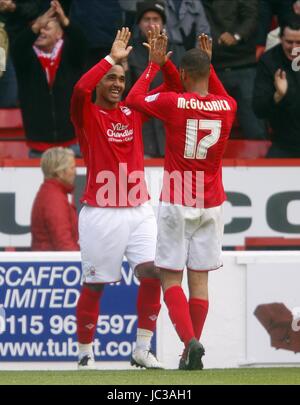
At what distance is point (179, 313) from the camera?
840 cm

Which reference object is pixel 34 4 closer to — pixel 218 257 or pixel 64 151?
pixel 64 151

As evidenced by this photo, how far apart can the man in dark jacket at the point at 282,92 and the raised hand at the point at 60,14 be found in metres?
1.81

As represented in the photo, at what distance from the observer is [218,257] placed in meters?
8.63

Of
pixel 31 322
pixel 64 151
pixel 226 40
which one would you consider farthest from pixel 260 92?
pixel 31 322

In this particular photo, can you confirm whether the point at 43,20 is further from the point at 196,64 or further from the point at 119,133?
the point at 196,64

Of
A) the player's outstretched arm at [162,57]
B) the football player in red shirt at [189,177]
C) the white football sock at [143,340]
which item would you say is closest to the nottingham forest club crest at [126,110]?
the player's outstretched arm at [162,57]

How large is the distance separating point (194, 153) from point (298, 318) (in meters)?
2.35

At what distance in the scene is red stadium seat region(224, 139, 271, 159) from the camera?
12.9 meters

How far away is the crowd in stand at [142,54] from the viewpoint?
1230 centimetres

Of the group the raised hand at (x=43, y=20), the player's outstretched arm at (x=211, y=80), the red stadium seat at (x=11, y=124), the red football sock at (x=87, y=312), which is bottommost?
the red football sock at (x=87, y=312)

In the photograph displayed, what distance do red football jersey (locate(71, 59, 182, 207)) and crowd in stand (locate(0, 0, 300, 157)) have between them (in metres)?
3.37

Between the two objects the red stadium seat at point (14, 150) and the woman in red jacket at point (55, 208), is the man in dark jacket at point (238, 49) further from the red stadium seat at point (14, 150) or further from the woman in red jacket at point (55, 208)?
the woman in red jacket at point (55, 208)

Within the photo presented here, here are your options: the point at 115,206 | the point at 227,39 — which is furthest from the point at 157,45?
the point at 227,39

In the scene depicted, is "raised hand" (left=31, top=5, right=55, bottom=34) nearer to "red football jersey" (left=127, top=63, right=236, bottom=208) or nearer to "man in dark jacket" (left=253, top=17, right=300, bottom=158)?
"man in dark jacket" (left=253, top=17, right=300, bottom=158)
